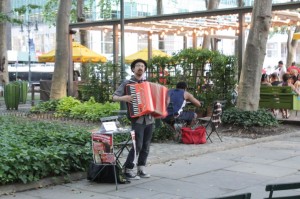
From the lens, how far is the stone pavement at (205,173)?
736 cm

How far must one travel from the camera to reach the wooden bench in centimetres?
1570

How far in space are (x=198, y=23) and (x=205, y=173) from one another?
13.7 metres

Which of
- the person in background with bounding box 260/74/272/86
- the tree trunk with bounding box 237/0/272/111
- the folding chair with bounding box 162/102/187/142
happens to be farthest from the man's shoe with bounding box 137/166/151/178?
the person in background with bounding box 260/74/272/86

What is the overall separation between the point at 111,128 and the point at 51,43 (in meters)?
67.8

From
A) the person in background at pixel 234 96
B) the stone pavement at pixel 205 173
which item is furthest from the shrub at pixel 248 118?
the person in background at pixel 234 96

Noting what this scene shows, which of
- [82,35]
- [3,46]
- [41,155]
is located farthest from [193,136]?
[3,46]

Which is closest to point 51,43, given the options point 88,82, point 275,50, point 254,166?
point 275,50

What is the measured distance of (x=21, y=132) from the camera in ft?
34.0

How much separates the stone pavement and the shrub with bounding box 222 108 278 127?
1.14 metres

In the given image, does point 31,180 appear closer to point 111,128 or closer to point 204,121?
point 111,128

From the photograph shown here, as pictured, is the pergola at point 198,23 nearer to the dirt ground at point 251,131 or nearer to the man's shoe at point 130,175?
the dirt ground at point 251,131

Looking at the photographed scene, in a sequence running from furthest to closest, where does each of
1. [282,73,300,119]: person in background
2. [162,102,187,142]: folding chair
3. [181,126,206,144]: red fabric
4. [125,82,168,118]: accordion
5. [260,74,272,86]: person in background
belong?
[260,74,272,86]: person in background → [282,73,300,119]: person in background → [162,102,187,142]: folding chair → [181,126,206,144]: red fabric → [125,82,168,118]: accordion

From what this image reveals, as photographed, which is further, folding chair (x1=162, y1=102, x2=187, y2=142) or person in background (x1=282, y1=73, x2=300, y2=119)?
person in background (x1=282, y1=73, x2=300, y2=119)

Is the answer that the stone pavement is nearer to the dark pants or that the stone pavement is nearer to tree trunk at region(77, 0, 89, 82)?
the dark pants
